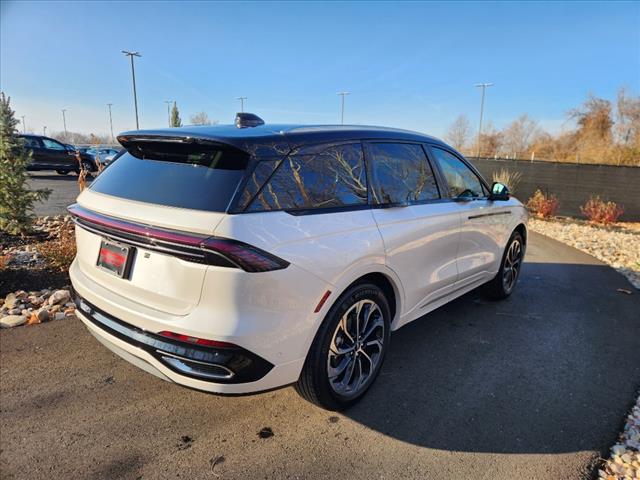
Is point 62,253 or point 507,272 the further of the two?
point 62,253

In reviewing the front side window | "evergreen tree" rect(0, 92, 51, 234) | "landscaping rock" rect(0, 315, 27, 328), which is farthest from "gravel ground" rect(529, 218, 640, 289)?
the front side window

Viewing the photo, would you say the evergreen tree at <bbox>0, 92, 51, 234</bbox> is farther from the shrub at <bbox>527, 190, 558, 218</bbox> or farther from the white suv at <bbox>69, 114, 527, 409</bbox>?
the shrub at <bbox>527, 190, 558, 218</bbox>

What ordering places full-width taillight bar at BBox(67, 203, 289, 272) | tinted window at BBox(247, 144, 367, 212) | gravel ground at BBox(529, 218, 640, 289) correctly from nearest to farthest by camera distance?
full-width taillight bar at BBox(67, 203, 289, 272), tinted window at BBox(247, 144, 367, 212), gravel ground at BBox(529, 218, 640, 289)

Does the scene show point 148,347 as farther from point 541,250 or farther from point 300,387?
point 541,250

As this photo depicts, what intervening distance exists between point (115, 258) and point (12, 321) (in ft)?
7.73

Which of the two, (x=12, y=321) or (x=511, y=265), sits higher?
(x=511, y=265)

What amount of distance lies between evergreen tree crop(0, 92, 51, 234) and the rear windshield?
5194 mm

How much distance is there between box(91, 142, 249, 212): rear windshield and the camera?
2121 millimetres

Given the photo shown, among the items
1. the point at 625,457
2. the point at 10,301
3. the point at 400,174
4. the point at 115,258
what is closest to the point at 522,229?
the point at 400,174

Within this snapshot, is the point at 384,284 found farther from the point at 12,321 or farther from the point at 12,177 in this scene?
the point at 12,177

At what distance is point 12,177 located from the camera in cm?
655

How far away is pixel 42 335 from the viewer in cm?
367

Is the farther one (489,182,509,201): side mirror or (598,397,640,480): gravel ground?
(489,182,509,201): side mirror

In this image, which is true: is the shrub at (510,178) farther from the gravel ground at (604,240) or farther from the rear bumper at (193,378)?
the rear bumper at (193,378)
